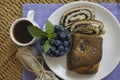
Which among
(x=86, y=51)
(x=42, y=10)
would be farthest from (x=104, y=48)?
(x=42, y=10)

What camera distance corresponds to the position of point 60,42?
68cm

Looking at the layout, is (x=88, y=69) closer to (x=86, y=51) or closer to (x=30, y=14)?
(x=86, y=51)

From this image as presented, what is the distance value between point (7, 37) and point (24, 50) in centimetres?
7

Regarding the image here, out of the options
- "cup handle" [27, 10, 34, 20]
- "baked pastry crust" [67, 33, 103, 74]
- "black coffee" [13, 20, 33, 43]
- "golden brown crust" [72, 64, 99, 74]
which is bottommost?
"golden brown crust" [72, 64, 99, 74]

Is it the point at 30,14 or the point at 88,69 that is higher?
the point at 30,14

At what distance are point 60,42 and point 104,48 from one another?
0.39ft

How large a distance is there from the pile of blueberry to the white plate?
0.05 m

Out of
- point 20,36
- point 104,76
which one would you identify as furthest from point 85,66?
point 20,36

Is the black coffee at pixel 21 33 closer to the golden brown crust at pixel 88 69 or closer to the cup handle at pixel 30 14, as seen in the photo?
the cup handle at pixel 30 14

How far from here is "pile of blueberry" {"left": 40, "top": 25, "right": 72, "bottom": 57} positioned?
2.23 ft

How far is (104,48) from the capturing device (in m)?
0.74

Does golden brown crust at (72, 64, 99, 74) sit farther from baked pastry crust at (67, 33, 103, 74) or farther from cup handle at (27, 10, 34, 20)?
cup handle at (27, 10, 34, 20)

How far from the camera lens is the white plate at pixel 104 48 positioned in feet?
2.39

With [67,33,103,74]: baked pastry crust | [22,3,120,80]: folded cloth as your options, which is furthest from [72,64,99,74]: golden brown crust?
[22,3,120,80]: folded cloth
